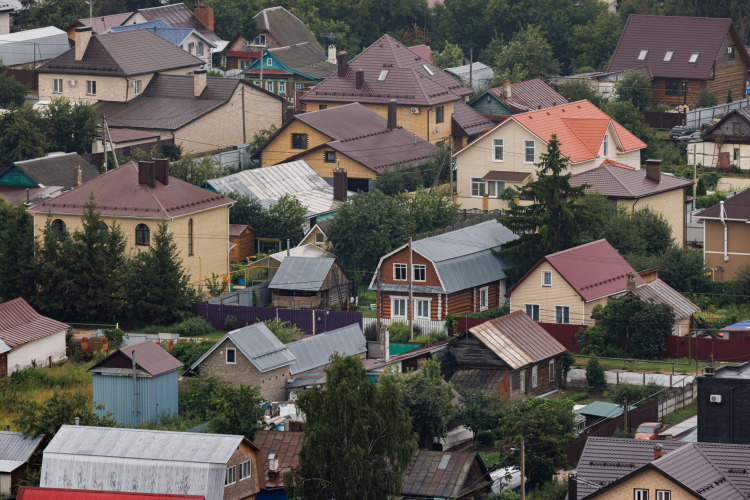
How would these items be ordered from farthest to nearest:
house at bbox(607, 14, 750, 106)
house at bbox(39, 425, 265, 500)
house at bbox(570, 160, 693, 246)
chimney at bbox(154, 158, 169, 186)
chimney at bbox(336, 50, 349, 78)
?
house at bbox(607, 14, 750, 106), chimney at bbox(336, 50, 349, 78), house at bbox(570, 160, 693, 246), chimney at bbox(154, 158, 169, 186), house at bbox(39, 425, 265, 500)

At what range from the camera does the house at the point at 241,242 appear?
68.9 m

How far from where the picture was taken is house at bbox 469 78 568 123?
9319 centimetres

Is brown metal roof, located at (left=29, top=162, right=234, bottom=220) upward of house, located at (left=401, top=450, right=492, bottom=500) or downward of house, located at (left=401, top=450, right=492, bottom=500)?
upward

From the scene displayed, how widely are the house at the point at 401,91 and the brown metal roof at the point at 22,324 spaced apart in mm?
33326

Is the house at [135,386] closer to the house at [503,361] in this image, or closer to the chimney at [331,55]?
the house at [503,361]

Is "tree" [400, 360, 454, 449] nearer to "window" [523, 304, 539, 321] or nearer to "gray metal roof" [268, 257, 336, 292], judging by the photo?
"window" [523, 304, 539, 321]

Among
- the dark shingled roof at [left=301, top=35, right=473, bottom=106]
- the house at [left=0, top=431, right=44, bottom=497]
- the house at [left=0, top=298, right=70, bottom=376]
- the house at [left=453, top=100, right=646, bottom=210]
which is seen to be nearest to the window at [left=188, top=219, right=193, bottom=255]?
the house at [left=0, top=298, right=70, bottom=376]

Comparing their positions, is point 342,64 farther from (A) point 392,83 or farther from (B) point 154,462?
(B) point 154,462

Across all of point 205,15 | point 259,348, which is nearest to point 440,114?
point 205,15

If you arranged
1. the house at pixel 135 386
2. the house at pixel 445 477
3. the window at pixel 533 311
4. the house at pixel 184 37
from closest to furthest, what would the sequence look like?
1. the house at pixel 445 477
2. the house at pixel 135 386
3. the window at pixel 533 311
4. the house at pixel 184 37

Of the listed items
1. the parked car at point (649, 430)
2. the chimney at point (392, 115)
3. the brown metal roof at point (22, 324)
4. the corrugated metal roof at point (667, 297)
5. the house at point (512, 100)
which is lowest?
the parked car at point (649, 430)

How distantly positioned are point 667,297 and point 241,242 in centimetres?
1857

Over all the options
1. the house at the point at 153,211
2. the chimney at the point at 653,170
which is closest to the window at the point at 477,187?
the chimney at the point at 653,170

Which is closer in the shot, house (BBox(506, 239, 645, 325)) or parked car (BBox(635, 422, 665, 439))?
parked car (BBox(635, 422, 665, 439))
